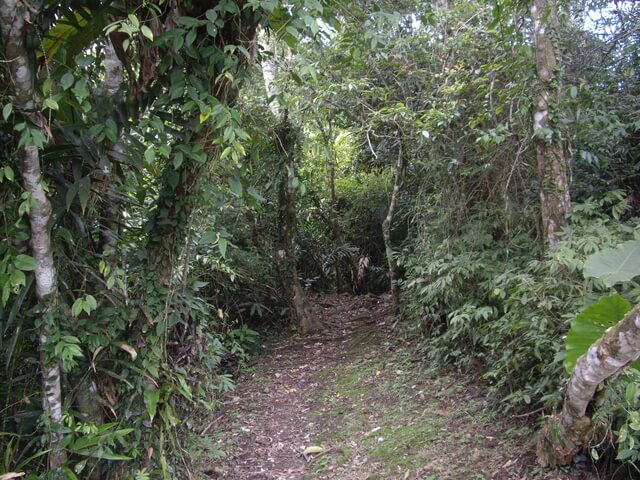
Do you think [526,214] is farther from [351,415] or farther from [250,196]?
[250,196]

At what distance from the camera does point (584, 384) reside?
2.56m

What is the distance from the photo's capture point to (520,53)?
14.4 ft

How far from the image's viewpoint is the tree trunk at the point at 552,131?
400 centimetres

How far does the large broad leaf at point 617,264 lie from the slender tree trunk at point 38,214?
8.43 feet

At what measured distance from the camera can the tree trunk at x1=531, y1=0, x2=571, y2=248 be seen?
3996mm

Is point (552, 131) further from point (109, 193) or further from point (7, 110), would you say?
point (7, 110)

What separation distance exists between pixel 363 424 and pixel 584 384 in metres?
2.36

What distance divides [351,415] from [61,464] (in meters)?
2.83

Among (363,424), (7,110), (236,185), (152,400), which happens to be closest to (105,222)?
(236,185)

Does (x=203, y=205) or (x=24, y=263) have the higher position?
(x=203, y=205)

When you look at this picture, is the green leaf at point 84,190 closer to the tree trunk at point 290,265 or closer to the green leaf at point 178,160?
the green leaf at point 178,160

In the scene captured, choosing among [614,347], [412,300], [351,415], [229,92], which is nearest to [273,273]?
[412,300]

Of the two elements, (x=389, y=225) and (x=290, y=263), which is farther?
(x=290, y=263)

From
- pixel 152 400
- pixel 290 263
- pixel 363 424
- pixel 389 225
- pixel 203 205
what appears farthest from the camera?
pixel 290 263
